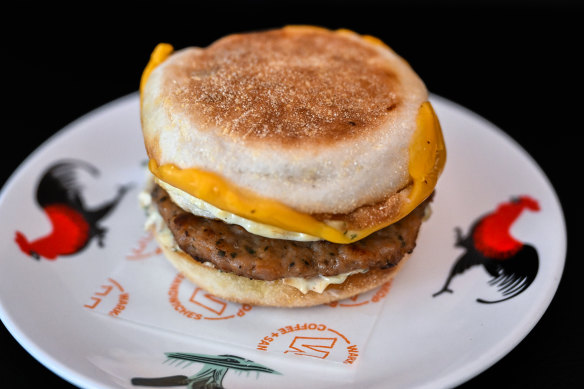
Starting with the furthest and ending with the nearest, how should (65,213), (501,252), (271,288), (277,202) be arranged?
(65,213) < (501,252) < (271,288) < (277,202)

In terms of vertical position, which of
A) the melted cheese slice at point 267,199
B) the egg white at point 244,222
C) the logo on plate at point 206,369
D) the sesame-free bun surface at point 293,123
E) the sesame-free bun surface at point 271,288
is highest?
the sesame-free bun surface at point 293,123

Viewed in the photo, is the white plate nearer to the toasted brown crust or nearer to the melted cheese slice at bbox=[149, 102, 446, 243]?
the melted cheese slice at bbox=[149, 102, 446, 243]

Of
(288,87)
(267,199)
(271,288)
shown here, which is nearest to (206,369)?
(271,288)

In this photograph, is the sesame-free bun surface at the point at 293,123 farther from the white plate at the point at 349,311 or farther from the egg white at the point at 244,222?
the white plate at the point at 349,311

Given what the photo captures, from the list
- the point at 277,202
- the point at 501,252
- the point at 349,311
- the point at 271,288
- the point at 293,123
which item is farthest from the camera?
the point at 501,252

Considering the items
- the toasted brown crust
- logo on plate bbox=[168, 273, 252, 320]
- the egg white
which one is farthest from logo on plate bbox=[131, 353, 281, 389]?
the toasted brown crust

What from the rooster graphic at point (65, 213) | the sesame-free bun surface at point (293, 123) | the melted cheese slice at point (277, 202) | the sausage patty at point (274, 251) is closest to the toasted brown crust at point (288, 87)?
the sesame-free bun surface at point (293, 123)

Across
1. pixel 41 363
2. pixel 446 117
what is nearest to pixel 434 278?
pixel 446 117

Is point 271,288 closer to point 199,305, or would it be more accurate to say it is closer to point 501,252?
point 199,305
